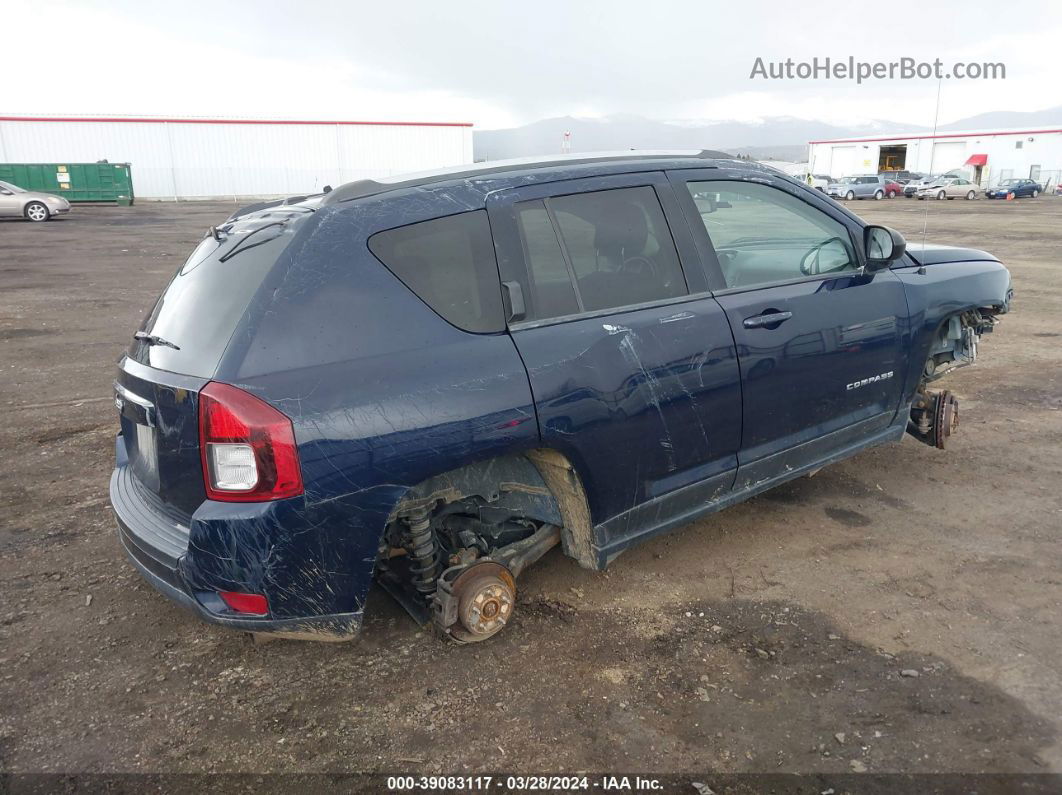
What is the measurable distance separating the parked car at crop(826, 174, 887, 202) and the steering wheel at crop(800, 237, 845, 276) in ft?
147

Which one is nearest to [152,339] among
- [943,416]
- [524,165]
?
[524,165]

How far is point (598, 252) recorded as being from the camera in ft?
10.6

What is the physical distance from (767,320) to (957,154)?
64.1 m

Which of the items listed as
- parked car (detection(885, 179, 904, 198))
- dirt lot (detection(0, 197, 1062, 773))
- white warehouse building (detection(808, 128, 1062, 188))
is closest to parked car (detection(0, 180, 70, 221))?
dirt lot (detection(0, 197, 1062, 773))

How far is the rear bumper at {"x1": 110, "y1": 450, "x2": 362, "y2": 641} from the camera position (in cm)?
269

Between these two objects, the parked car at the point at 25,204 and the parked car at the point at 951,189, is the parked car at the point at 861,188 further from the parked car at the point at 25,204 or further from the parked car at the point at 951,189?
the parked car at the point at 25,204

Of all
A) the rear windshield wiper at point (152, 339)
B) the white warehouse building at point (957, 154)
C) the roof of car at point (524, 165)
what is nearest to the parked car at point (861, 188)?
the white warehouse building at point (957, 154)

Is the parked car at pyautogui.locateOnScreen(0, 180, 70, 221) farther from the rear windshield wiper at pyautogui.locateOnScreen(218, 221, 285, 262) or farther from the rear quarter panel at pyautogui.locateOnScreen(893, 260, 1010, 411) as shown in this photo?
the rear quarter panel at pyautogui.locateOnScreen(893, 260, 1010, 411)

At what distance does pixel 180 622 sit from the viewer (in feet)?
11.1

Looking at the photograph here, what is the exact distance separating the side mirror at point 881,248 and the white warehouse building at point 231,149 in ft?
133

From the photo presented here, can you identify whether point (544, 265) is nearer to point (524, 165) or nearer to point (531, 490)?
point (524, 165)

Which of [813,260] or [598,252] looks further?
[813,260]

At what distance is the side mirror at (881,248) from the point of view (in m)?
4.00

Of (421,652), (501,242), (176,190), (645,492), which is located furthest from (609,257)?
(176,190)
